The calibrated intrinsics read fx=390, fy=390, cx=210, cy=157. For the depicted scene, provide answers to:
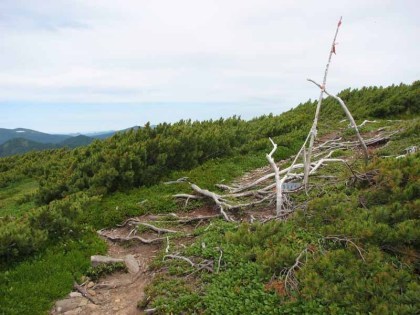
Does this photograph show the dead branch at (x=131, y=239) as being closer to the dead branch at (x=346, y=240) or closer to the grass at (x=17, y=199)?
the dead branch at (x=346, y=240)

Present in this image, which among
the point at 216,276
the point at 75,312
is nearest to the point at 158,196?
the point at 75,312

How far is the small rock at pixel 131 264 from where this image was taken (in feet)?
23.6

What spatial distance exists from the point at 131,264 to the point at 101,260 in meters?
0.58

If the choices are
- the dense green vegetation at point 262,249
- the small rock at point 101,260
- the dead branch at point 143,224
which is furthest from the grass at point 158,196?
the small rock at point 101,260

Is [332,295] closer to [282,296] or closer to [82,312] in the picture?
[282,296]

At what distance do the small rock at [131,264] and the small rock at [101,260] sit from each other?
127 mm

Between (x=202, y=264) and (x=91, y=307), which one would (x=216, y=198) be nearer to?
(x=202, y=264)

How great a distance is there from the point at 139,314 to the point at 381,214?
3779 millimetres

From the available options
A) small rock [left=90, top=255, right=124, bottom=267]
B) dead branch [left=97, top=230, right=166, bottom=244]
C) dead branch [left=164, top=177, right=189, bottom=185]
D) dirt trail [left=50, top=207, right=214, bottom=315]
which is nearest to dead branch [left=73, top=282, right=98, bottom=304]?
dirt trail [left=50, top=207, right=214, bottom=315]

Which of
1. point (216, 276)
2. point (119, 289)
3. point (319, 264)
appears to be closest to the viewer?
point (319, 264)

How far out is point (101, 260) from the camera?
7.38 m

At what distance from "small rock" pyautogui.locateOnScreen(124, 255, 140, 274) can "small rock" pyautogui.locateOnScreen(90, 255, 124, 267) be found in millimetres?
127

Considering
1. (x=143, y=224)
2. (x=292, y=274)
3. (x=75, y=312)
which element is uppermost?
(x=292, y=274)

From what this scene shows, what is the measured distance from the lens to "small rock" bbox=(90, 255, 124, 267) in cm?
731
